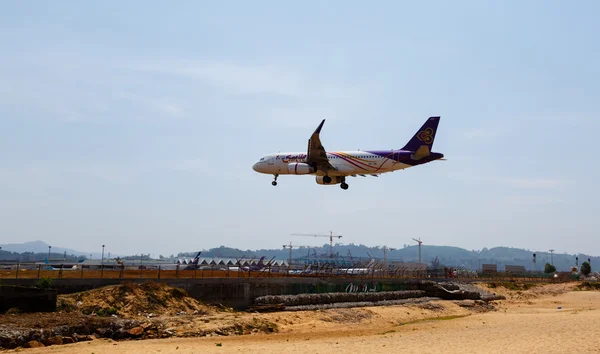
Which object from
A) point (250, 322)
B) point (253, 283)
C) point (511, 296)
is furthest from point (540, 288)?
point (250, 322)

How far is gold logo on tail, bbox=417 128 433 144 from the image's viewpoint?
5822 cm

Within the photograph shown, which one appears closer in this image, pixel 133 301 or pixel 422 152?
pixel 133 301

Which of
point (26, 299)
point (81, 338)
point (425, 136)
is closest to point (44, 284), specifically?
point (26, 299)

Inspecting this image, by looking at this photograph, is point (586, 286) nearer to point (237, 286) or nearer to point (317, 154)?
point (317, 154)

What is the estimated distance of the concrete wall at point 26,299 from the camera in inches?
1193

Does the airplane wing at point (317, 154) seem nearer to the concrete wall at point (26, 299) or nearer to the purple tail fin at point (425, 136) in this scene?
the purple tail fin at point (425, 136)

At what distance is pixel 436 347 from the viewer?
2928cm

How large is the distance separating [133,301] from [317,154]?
1017 inches

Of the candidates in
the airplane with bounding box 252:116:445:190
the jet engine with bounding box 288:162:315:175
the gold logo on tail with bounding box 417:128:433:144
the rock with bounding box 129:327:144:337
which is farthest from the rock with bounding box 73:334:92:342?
the gold logo on tail with bounding box 417:128:433:144

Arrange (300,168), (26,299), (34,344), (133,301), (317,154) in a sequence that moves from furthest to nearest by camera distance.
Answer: (300,168), (317,154), (133,301), (26,299), (34,344)

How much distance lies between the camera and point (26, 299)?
30688 mm

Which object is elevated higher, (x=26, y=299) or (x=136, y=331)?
→ (x=26, y=299)

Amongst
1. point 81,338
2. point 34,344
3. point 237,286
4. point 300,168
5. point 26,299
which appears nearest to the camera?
point 34,344

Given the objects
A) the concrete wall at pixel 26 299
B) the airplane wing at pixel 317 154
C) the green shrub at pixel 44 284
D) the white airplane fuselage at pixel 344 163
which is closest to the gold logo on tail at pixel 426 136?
the white airplane fuselage at pixel 344 163
